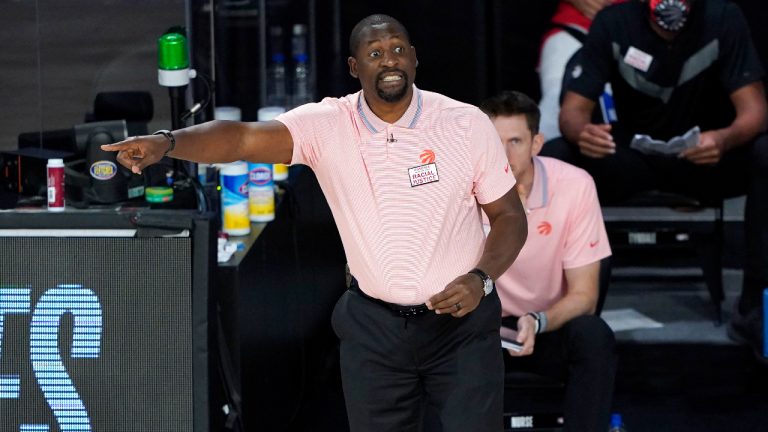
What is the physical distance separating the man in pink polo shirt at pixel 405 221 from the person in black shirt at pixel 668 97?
204cm

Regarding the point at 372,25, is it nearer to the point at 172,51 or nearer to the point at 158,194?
the point at 172,51

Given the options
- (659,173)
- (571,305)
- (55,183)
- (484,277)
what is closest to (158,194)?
(55,183)

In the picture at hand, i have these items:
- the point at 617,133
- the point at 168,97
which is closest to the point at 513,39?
the point at 617,133

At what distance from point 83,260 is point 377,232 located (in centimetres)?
60

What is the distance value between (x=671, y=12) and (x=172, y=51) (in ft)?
6.60

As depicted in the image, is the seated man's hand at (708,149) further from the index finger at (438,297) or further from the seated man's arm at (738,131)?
the index finger at (438,297)

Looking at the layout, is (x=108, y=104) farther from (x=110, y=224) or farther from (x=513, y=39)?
(x=513, y=39)

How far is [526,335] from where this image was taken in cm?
354

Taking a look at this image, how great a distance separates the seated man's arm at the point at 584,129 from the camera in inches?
187

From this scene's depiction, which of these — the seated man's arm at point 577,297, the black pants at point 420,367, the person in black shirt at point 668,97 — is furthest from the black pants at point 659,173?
the black pants at point 420,367

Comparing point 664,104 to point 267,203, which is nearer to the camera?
point 267,203

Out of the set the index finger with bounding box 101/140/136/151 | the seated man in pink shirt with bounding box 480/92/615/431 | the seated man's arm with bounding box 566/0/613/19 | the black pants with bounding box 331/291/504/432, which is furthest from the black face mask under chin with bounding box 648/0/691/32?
the index finger with bounding box 101/140/136/151

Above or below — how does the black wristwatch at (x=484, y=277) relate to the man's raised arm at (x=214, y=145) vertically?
below

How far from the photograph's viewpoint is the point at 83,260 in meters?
2.68
